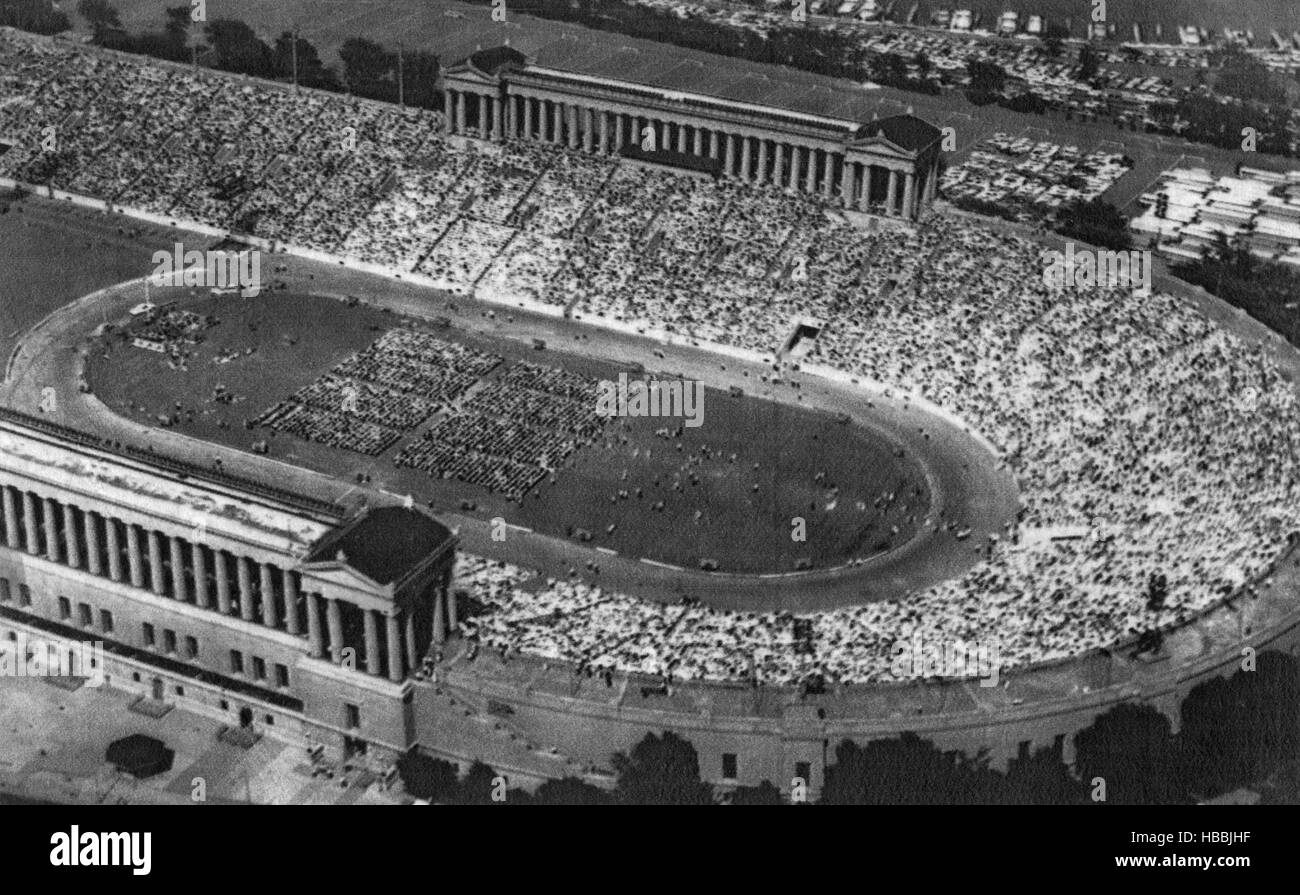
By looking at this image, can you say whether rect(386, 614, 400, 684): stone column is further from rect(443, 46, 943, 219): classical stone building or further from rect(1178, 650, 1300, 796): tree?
rect(443, 46, 943, 219): classical stone building

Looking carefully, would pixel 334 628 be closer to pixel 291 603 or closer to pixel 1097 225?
pixel 291 603

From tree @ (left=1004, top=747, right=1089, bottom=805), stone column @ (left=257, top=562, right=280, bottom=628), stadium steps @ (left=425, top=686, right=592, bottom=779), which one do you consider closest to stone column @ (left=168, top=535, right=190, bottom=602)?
stone column @ (left=257, top=562, right=280, bottom=628)

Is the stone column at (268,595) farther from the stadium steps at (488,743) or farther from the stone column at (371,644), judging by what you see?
the stadium steps at (488,743)

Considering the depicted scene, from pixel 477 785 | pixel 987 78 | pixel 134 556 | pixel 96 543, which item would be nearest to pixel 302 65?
pixel 987 78

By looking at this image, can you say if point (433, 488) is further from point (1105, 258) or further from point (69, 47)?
point (69, 47)

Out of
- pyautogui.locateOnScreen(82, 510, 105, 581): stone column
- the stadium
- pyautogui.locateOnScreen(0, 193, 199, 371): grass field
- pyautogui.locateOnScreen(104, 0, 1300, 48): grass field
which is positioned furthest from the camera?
pyautogui.locateOnScreen(104, 0, 1300, 48): grass field
